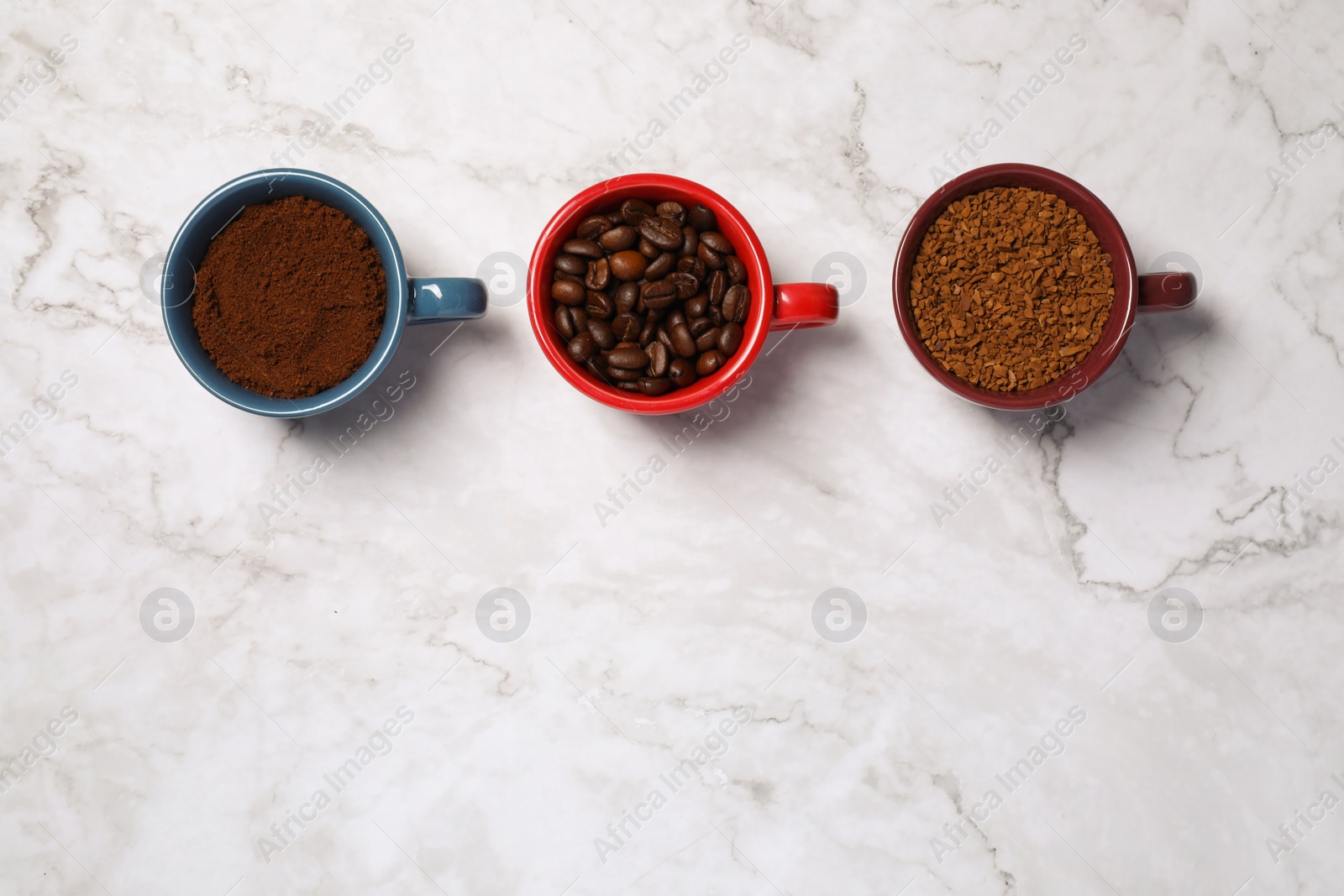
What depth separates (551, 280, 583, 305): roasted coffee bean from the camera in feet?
3.32

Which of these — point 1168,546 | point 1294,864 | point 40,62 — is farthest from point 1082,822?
point 40,62

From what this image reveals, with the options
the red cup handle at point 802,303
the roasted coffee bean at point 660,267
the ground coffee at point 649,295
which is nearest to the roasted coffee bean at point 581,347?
the ground coffee at point 649,295

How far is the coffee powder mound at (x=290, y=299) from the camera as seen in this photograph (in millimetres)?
984

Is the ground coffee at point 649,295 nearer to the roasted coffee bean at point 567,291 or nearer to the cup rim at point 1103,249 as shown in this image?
the roasted coffee bean at point 567,291

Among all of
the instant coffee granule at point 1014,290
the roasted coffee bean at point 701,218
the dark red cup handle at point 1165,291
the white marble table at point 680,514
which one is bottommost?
the white marble table at point 680,514

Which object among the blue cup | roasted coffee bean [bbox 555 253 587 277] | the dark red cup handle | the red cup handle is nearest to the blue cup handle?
the blue cup

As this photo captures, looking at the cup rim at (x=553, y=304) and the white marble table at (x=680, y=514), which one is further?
the white marble table at (x=680, y=514)

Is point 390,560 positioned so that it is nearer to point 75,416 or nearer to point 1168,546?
point 75,416

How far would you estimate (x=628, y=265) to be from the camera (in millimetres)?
1013

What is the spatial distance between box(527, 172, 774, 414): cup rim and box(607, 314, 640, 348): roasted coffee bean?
65 millimetres

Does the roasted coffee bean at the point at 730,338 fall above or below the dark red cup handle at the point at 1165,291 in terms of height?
below

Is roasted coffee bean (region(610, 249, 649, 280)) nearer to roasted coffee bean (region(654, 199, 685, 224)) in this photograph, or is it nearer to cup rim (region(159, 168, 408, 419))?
roasted coffee bean (region(654, 199, 685, 224))

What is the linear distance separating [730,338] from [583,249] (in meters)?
0.21

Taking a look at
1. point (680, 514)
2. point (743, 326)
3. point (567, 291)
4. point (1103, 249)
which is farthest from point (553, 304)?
point (1103, 249)
